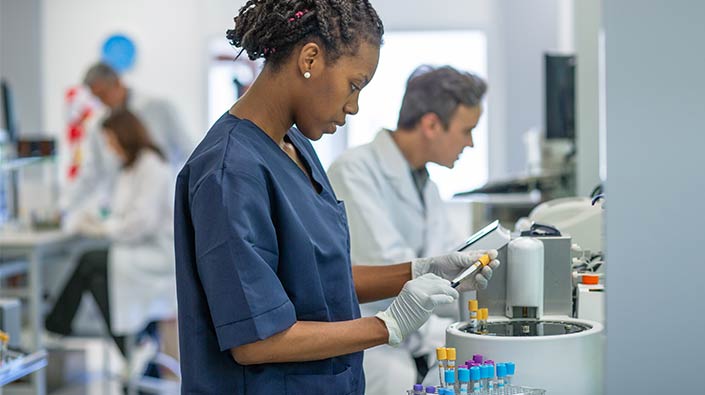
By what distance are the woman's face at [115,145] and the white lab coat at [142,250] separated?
0.07 m

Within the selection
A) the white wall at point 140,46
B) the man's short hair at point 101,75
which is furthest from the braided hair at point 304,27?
the white wall at point 140,46

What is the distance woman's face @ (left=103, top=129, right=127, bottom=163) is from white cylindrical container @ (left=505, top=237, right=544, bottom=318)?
10.7 ft

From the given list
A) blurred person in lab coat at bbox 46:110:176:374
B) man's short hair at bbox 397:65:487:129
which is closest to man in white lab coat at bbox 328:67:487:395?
man's short hair at bbox 397:65:487:129

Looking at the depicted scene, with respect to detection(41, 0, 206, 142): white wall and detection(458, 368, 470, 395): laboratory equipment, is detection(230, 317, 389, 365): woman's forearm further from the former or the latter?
detection(41, 0, 206, 142): white wall

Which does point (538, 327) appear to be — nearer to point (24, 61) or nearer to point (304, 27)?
point (304, 27)

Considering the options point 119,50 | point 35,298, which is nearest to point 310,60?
point 35,298

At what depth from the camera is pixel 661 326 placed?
137cm

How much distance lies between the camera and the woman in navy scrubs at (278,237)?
4.51 ft

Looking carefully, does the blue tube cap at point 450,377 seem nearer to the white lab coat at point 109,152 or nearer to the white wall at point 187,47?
the white lab coat at point 109,152

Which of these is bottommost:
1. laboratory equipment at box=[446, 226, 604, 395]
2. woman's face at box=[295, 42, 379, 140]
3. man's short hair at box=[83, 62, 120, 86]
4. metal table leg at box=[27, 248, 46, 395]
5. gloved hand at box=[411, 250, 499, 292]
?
metal table leg at box=[27, 248, 46, 395]

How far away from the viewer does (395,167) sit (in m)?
2.55

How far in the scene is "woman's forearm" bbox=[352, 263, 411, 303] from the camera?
1884mm

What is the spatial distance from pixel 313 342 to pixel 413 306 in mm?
185

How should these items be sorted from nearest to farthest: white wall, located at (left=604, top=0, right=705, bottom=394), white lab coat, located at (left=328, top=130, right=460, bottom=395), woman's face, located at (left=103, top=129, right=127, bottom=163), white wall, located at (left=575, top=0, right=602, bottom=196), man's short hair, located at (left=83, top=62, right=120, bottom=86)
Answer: white wall, located at (left=604, top=0, right=705, bottom=394), white lab coat, located at (left=328, top=130, right=460, bottom=395), white wall, located at (left=575, top=0, right=602, bottom=196), woman's face, located at (left=103, top=129, right=127, bottom=163), man's short hair, located at (left=83, top=62, right=120, bottom=86)
